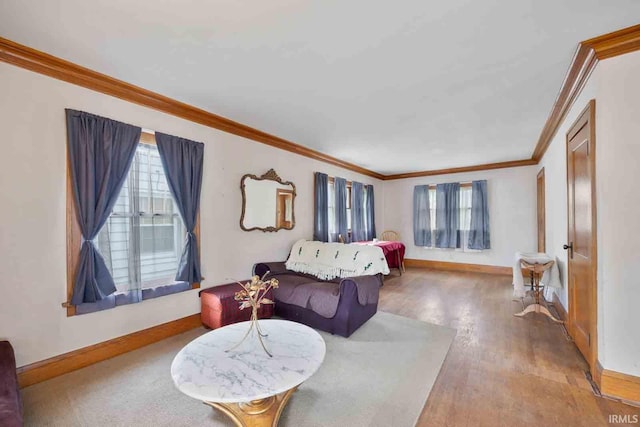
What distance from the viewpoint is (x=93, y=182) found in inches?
88.9

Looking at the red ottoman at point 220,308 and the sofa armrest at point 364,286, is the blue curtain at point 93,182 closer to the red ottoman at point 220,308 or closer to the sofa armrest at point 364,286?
the red ottoman at point 220,308

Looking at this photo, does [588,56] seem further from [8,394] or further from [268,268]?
[8,394]

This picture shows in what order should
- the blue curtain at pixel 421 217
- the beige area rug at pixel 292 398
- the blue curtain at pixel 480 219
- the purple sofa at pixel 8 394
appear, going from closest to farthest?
the purple sofa at pixel 8 394 → the beige area rug at pixel 292 398 → the blue curtain at pixel 480 219 → the blue curtain at pixel 421 217

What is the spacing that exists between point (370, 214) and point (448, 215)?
72.5 inches

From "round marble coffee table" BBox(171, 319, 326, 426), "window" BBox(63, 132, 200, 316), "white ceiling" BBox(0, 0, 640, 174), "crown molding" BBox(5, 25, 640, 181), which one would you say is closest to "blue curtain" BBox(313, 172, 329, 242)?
"crown molding" BBox(5, 25, 640, 181)

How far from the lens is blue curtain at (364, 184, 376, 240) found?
6.53m

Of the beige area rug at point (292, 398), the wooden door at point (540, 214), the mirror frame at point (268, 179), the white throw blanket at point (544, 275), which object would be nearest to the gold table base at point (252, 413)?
the beige area rug at point (292, 398)

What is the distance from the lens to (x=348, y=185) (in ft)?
19.8

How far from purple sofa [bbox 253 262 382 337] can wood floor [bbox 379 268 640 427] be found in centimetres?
86

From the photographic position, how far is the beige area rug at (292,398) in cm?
166

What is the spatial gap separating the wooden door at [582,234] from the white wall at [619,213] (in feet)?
0.28

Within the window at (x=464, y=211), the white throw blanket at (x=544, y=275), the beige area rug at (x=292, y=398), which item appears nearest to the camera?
the beige area rug at (x=292, y=398)

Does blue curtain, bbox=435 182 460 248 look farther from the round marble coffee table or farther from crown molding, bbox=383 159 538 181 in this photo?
the round marble coffee table

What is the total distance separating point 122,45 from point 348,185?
15.4 feet
